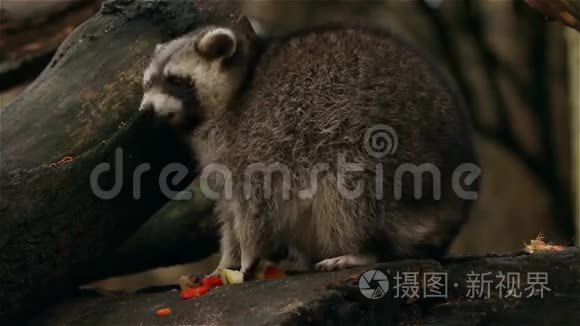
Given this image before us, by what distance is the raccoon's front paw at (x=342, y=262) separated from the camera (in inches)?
157

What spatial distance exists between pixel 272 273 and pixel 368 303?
2.36 feet

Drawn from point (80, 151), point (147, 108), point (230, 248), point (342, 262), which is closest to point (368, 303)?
point (342, 262)

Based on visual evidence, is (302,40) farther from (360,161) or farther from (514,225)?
(514,225)

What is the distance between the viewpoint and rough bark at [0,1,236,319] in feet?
13.5

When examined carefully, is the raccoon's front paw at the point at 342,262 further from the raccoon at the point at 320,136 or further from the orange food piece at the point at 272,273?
the orange food piece at the point at 272,273

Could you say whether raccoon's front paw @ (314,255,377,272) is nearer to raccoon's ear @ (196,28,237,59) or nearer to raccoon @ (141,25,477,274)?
raccoon @ (141,25,477,274)

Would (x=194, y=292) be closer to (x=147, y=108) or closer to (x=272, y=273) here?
(x=272, y=273)

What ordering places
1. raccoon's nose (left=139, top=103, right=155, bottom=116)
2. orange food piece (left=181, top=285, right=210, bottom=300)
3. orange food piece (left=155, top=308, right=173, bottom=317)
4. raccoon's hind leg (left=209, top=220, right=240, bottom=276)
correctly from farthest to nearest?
raccoon's hind leg (left=209, top=220, right=240, bottom=276), raccoon's nose (left=139, top=103, right=155, bottom=116), orange food piece (left=181, top=285, right=210, bottom=300), orange food piece (left=155, top=308, right=173, bottom=317)

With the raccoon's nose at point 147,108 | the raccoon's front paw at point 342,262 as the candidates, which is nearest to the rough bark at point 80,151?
the raccoon's nose at point 147,108

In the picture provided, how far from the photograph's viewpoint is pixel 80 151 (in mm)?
4250

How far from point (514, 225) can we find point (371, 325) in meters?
5.62

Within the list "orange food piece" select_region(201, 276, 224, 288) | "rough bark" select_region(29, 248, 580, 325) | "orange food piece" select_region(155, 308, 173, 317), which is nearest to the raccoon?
"orange food piece" select_region(201, 276, 224, 288)

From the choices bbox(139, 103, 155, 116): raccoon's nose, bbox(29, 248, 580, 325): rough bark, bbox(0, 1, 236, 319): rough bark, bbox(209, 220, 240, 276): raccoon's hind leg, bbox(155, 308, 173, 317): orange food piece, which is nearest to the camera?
bbox(29, 248, 580, 325): rough bark

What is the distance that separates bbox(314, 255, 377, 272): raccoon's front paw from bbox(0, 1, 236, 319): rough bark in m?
0.97
